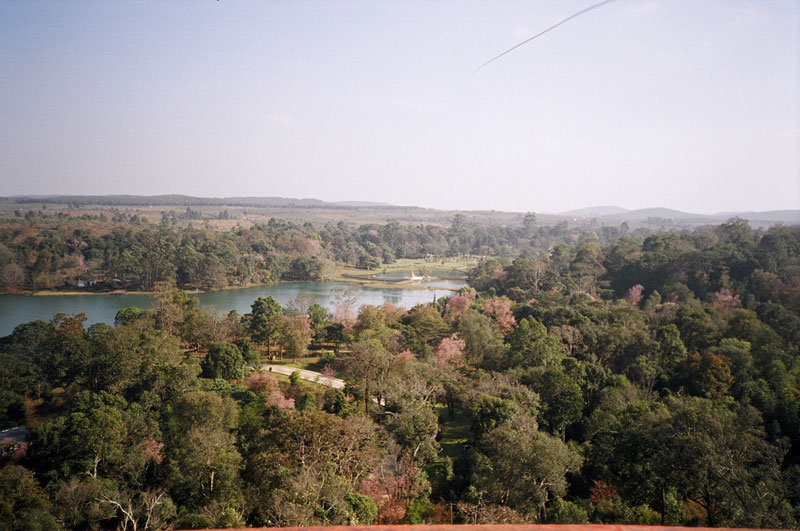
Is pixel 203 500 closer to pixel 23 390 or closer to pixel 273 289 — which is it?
pixel 23 390

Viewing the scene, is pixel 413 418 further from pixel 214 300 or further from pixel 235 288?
pixel 235 288

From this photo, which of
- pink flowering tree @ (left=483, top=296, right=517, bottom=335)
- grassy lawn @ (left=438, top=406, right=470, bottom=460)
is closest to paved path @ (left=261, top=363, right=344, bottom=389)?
grassy lawn @ (left=438, top=406, right=470, bottom=460)

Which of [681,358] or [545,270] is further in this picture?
[545,270]

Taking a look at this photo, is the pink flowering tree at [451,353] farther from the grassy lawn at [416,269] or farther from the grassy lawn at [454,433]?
the grassy lawn at [416,269]

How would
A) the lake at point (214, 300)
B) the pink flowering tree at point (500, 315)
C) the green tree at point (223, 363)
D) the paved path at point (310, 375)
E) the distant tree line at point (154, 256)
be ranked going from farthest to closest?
1. the distant tree line at point (154, 256)
2. the lake at point (214, 300)
3. the pink flowering tree at point (500, 315)
4. the paved path at point (310, 375)
5. the green tree at point (223, 363)

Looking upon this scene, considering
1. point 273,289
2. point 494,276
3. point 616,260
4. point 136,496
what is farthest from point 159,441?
point 616,260

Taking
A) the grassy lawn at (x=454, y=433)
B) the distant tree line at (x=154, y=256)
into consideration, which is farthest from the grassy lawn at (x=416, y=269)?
the grassy lawn at (x=454, y=433)

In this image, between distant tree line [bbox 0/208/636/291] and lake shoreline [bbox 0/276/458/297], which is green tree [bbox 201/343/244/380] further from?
distant tree line [bbox 0/208/636/291]

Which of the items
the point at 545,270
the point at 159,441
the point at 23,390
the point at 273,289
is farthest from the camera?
the point at 273,289
